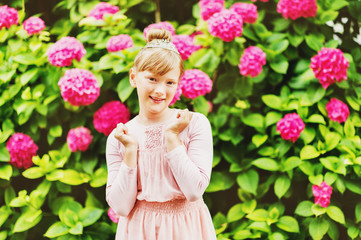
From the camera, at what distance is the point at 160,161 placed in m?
1.46

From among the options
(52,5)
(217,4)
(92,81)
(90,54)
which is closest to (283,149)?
(217,4)

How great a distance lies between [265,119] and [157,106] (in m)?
1.45

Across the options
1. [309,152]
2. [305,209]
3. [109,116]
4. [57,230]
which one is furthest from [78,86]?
[305,209]

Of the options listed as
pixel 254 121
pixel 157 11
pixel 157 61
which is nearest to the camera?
pixel 157 61

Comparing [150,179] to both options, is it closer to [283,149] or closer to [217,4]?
[283,149]

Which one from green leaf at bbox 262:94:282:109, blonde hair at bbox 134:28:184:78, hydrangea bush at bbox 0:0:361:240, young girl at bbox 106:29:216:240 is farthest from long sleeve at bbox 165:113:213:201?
green leaf at bbox 262:94:282:109

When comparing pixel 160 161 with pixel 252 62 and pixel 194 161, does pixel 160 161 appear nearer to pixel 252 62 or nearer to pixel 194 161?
pixel 194 161

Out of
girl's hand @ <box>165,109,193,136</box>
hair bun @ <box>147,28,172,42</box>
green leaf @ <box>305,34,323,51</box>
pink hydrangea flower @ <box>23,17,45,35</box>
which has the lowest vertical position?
green leaf @ <box>305,34,323,51</box>

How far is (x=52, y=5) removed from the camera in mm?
3416

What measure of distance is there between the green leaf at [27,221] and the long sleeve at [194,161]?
5.03 feet

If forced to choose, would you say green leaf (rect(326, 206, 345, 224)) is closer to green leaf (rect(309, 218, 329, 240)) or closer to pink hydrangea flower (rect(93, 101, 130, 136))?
green leaf (rect(309, 218, 329, 240))

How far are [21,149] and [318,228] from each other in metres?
1.95

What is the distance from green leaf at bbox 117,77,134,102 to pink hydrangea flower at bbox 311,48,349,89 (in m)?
1.18

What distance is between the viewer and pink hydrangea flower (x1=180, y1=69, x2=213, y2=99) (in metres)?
2.44
